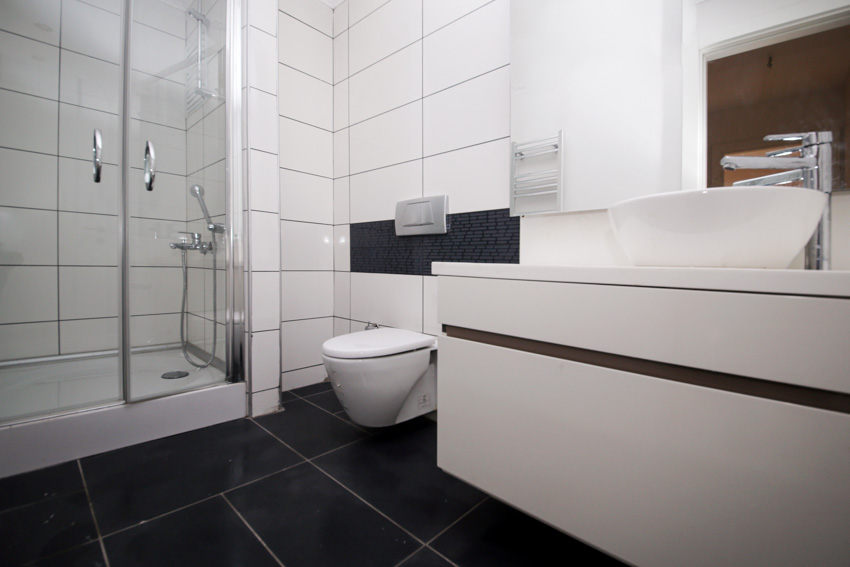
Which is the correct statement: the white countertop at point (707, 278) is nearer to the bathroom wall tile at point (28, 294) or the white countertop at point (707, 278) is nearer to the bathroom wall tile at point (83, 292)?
the bathroom wall tile at point (83, 292)

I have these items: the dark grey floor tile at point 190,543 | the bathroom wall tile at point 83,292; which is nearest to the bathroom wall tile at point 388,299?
the dark grey floor tile at point 190,543

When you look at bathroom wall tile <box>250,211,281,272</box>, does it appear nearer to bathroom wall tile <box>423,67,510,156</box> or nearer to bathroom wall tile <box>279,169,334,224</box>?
bathroom wall tile <box>279,169,334,224</box>

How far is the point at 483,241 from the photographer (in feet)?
4.67

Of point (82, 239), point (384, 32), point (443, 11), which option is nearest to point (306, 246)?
point (82, 239)

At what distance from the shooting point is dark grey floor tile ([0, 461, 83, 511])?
1.07m

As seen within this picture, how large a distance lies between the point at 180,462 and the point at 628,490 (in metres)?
1.41

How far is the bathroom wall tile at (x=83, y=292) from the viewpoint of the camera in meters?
1.55

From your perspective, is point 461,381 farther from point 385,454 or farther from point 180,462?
point 180,462

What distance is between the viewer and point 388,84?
1.80m

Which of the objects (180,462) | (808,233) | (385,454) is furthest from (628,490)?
(180,462)

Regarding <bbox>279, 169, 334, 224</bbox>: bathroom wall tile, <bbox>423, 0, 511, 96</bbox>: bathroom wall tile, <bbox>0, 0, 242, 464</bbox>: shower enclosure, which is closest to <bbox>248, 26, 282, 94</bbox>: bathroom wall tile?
<bbox>0, 0, 242, 464</bbox>: shower enclosure

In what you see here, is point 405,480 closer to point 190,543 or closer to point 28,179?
point 190,543

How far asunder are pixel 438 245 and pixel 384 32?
1.15 meters

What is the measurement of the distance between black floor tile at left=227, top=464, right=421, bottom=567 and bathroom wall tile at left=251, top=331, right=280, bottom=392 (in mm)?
590
